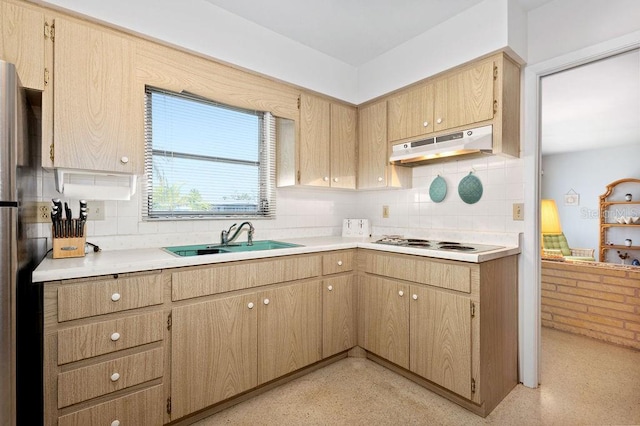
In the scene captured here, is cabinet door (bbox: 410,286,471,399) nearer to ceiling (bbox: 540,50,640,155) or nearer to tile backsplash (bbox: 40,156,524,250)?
tile backsplash (bbox: 40,156,524,250)

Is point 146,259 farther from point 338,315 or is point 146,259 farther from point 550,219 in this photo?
point 550,219

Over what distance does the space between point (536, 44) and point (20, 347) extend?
11.1ft

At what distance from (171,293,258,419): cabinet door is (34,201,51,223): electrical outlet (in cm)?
93

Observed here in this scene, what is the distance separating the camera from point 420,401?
1.95 meters

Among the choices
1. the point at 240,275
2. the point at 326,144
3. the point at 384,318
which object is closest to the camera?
the point at 240,275

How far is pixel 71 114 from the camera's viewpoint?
160cm

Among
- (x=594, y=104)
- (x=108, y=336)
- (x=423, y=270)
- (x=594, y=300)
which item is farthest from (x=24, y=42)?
(x=594, y=104)

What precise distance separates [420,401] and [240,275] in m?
1.39

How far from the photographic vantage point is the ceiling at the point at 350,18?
2107 millimetres

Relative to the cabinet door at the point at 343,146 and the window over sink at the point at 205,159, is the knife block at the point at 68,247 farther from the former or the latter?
the cabinet door at the point at 343,146

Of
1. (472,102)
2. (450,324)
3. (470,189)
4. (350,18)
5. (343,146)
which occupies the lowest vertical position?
(450,324)

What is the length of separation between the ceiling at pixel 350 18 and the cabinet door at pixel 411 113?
46 cm

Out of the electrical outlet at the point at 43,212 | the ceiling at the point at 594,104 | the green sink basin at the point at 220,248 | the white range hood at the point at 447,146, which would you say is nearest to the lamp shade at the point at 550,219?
the ceiling at the point at 594,104

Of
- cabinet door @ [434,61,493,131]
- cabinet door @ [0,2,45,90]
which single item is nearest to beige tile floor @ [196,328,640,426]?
cabinet door @ [434,61,493,131]
